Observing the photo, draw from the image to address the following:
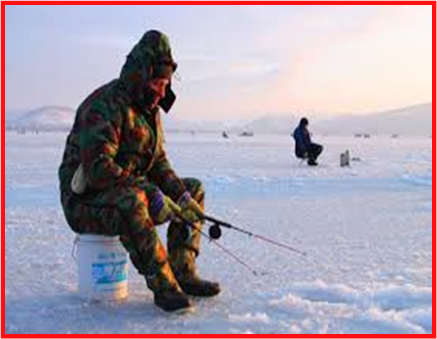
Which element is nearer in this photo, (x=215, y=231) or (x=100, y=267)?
(x=100, y=267)

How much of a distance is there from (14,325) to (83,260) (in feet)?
1.82

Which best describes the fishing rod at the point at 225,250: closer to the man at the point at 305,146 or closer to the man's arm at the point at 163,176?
the man's arm at the point at 163,176

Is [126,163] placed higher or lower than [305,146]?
lower

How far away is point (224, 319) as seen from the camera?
318 cm

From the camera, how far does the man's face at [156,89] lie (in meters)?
3.44

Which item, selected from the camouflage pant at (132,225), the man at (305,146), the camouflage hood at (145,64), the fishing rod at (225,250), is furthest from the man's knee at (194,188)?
the man at (305,146)

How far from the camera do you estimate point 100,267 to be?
11.4 ft

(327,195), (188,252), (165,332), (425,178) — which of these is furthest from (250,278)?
(425,178)

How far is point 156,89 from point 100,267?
990mm

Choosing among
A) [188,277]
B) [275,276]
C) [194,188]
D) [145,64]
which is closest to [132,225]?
[188,277]

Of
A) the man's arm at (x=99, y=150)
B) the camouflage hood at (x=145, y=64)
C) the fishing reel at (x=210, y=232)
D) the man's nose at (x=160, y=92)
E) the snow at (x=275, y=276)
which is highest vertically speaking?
the camouflage hood at (x=145, y=64)

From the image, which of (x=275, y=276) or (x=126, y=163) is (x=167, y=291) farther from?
(x=275, y=276)

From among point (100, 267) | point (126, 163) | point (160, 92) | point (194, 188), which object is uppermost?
point (160, 92)

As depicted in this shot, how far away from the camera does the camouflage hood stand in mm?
3387
